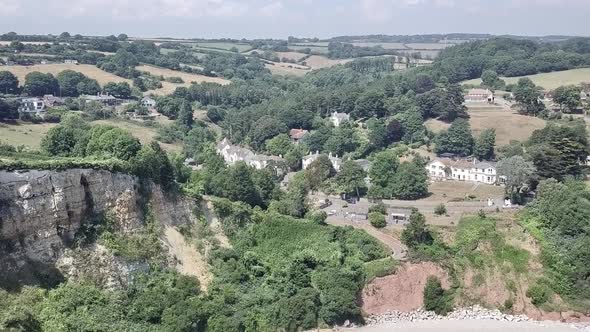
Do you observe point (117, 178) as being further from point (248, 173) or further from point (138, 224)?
point (248, 173)

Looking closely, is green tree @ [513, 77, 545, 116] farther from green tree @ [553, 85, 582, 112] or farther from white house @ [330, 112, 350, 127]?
white house @ [330, 112, 350, 127]

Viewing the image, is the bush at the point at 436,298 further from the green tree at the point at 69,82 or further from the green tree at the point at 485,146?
the green tree at the point at 69,82

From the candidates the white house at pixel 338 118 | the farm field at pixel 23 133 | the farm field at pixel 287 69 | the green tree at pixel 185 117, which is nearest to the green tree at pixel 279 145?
the white house at pixel 338 118

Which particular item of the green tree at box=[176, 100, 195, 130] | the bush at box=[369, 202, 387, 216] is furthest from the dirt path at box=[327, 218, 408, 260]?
the green tree at box=[176, 100, 195, 130]

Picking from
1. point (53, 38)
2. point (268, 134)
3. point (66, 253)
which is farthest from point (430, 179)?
point (53, 38)

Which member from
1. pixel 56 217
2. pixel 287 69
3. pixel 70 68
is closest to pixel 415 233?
pixel 56 217
